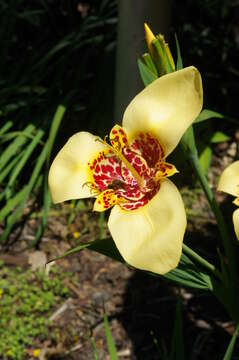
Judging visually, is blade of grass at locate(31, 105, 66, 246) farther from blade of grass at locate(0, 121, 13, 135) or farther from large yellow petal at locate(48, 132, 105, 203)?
large yellow petal at locate(48, 132, 105, 203)

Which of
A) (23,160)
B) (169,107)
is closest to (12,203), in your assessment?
(23,160)

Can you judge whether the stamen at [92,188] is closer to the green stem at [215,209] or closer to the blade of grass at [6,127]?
the green stem at [215,209]

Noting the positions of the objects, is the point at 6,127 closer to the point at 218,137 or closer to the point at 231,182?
the point at 218,137

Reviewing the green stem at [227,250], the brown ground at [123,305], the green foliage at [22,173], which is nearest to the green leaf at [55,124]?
the green foliage at [22,173]

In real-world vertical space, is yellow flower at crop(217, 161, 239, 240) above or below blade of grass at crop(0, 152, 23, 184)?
above

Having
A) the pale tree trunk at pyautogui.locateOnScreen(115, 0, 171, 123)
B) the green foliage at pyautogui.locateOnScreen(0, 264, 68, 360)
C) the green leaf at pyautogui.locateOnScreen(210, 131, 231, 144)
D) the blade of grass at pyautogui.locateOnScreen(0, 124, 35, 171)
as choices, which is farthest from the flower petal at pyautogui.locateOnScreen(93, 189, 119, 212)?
the green leaf at pyautogui.locateOnScreen(210, 131, 231, 144)

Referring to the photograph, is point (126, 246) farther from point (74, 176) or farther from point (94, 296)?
point (94, 296)

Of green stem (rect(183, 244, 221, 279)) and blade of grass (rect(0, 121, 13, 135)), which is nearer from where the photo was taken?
green stem (rect(183, 244, 221, 279))

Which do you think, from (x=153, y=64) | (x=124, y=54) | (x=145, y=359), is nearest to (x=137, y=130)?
(x=153, y=64)
